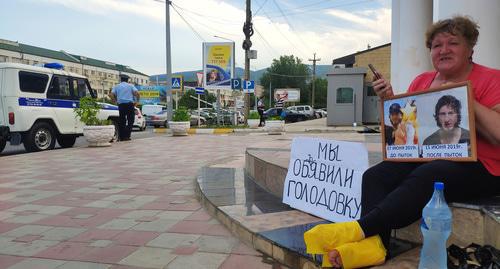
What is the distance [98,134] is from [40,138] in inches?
55.5

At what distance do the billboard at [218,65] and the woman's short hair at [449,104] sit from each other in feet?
64.7

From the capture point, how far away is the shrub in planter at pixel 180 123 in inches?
619

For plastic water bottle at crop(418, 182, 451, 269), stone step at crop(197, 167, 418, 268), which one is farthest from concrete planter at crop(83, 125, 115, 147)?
plastic water bottle at crop(418, 182, 451, 269)

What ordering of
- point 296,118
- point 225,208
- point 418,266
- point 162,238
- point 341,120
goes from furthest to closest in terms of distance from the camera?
point 296,118
point 341,120
point 225,208
point 162,238
point 418,266

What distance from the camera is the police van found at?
32.3 feet

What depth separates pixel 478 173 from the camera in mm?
2412

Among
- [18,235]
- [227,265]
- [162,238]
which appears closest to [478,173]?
[227,265]

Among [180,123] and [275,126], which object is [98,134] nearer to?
[180,123]

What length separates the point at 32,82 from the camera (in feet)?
34.0

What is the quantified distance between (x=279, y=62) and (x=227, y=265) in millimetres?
74762

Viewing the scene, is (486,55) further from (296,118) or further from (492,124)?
(296,118)

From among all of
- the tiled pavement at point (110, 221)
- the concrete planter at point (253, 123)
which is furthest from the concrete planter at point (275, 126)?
the tiled pavement at point (110, 221)

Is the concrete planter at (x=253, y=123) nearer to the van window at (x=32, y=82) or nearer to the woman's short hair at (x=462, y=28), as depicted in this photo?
the van window at (x=32, y=82)

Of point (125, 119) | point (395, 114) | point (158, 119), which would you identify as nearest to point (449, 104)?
point (395, 114)
